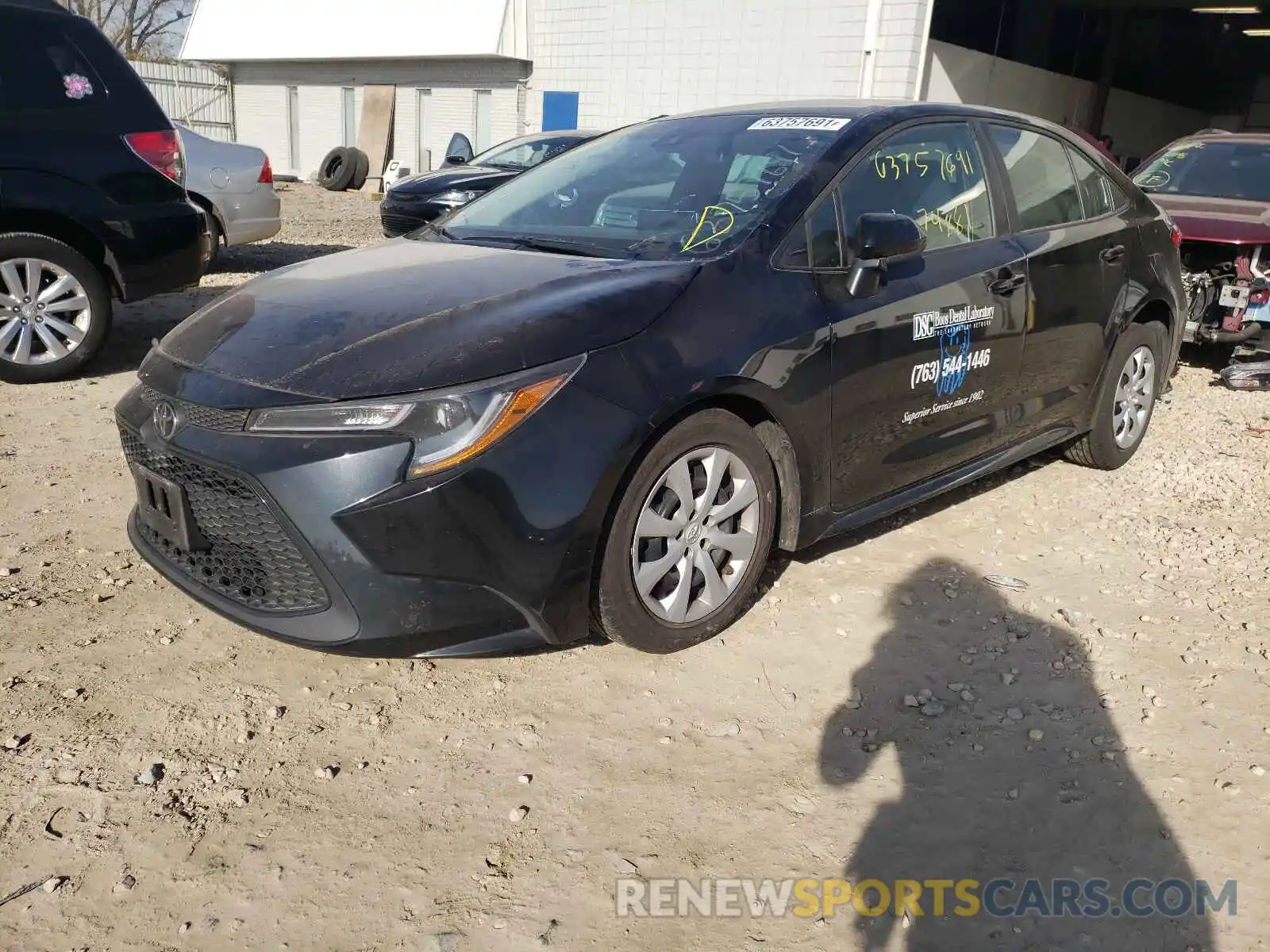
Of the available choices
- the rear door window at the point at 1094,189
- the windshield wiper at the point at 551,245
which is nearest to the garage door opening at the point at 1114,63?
the rear door window at the point at 1094,189

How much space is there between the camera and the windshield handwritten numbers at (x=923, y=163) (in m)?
3.51

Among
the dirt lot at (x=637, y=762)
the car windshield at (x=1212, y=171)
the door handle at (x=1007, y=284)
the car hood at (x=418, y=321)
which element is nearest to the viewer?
A: the dirt lot at (x=637, y=762)

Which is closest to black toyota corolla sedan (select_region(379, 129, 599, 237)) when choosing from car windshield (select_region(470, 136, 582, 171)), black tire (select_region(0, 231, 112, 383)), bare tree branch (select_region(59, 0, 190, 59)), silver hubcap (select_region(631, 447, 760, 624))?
car windshield (select_region(470, 136, 582, 171))

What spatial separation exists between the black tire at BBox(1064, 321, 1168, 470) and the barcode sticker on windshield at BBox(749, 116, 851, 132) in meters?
1.95

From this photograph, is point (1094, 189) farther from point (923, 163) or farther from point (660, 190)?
point (660, 190)

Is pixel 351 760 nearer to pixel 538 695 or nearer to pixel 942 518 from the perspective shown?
pixel 538 695

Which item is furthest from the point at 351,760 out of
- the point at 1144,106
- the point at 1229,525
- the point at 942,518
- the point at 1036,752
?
the point at 1144,106

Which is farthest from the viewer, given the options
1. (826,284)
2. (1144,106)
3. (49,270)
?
(1144,106)

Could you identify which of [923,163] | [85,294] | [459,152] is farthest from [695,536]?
[459,152]

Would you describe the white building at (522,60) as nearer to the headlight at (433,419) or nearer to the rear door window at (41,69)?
the rear door window at (41,69)

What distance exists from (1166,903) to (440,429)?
1983 millimetres

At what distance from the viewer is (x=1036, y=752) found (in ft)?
9.01

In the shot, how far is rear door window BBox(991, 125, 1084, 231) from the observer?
4.06 m

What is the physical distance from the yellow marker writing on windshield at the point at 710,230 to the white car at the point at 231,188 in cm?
574
